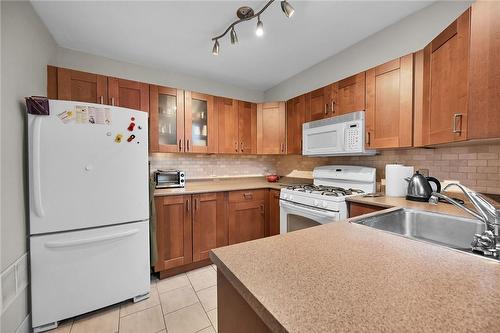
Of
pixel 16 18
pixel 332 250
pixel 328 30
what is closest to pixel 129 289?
pixel 332 250

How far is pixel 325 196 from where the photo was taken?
1.91m

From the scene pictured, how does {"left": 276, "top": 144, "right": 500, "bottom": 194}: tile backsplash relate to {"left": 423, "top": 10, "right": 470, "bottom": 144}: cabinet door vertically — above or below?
below

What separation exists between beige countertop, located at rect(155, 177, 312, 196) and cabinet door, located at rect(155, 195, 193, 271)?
111mm

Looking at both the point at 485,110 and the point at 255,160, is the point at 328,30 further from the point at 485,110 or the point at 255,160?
the point at 255,160

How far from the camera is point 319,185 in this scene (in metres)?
2.59

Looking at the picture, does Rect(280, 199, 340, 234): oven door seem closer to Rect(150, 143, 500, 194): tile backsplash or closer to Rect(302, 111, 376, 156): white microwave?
Rect(302, 111, 376, 156): white microwave

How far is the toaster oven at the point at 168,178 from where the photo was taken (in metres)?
2.47

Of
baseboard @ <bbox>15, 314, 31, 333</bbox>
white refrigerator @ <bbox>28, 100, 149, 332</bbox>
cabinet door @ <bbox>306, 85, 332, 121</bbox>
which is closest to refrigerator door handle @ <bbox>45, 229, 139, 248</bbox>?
white refrigerator @ <bbox>28, 100, 149, 332</bbox>

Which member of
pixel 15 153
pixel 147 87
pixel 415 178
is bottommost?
pixel 415 178

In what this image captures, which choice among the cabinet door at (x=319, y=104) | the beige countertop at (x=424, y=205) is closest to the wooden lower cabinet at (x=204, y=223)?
the cabinet door at (x=319, y=104)

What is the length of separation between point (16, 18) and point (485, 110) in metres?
2.89

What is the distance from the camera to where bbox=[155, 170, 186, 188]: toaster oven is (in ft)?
8.09

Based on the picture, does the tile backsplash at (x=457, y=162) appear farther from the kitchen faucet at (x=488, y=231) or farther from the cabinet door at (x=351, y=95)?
the kitchen faucet at (x=488, y=231)

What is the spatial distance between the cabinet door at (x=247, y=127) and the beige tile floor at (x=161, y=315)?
1.80 metres
